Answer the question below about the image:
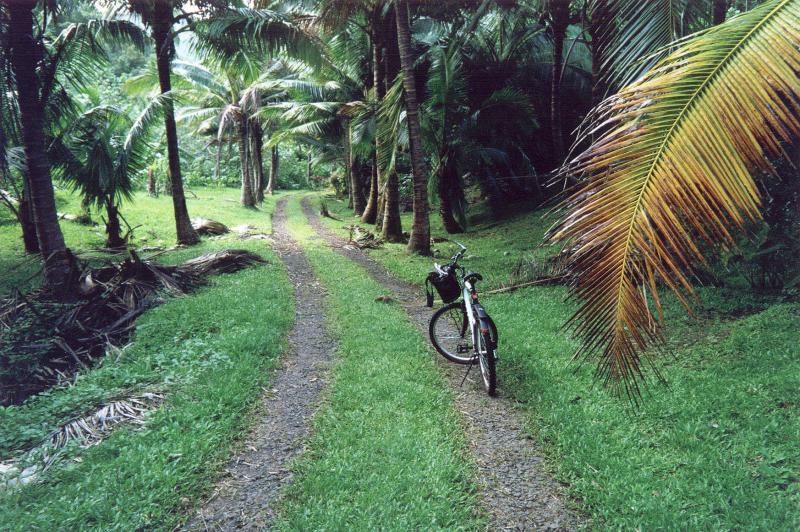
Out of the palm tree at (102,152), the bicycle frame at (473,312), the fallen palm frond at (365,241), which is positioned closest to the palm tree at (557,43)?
the fallen palm frond at (365,241)

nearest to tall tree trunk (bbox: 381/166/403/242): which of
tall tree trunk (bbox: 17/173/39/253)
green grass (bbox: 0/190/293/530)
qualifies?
green grass (bbox: 0/190/293/530)

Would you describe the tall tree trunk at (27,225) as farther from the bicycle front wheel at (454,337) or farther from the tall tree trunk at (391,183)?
the bicycle front wheel at (454,337)

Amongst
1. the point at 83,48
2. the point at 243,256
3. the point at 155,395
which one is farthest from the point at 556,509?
the point at 83,48

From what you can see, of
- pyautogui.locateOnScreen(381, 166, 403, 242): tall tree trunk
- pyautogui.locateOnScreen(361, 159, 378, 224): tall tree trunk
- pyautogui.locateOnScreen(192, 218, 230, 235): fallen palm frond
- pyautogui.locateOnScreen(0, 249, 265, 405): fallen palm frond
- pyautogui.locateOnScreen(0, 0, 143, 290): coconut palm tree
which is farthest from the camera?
pyautogui.locateOnScreen(361, 159, 378, 224): tall tree trunk

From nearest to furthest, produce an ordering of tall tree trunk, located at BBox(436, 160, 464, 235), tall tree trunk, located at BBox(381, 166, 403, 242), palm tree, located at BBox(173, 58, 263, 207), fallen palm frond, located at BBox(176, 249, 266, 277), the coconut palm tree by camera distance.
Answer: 1. the coconut palm tree
2. fallen palm frond, located at BBox(176, 249, 266, 277)
3. tall tree trunk, located at BBox(381, 166, 403, 242)
4. tall tree trunk, located at BBox(436, 160, 464, 235)
5. palm tree, located at BBox(173, 58, 263, 207)

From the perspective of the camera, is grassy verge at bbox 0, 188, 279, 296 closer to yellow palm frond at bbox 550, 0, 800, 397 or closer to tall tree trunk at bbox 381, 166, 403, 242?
tall tree trunk at bbox 381, 166, 403, 242

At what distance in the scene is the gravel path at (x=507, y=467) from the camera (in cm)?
337

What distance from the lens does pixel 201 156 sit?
1682 inches

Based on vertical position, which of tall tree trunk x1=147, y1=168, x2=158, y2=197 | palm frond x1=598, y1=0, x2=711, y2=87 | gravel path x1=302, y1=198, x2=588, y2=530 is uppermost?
palm frond x1=598, y1=0, x2=711, y2=87

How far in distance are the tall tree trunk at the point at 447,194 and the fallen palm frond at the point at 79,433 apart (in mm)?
12310

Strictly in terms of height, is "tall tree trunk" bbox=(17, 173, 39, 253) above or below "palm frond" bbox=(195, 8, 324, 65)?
below

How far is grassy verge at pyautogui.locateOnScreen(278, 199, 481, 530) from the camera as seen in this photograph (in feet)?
11.0

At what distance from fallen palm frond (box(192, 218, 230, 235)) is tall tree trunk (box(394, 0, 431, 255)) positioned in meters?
7.28

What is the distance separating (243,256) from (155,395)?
647 centimetres
